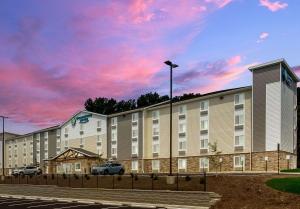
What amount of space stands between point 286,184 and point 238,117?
34.3 meters

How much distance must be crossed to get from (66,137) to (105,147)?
15.0 m

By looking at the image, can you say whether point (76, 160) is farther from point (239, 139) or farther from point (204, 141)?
point (239, 139)

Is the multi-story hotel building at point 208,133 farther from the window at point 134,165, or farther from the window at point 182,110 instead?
Answer: the window at point 182,110

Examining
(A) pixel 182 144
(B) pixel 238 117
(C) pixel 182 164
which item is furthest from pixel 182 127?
(B) pixel 238 117

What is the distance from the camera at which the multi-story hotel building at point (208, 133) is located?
195 ft

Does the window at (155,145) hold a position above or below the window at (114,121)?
below

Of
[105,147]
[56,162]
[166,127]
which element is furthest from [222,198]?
[56,162]

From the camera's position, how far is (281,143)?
2319 inches

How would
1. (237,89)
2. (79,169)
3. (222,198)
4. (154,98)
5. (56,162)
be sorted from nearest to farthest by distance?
(222,198) < (237,89) < (79,169) < (56,162) < (154,98)

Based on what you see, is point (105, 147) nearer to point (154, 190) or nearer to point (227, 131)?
point (227, 131)

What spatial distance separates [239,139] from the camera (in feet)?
206

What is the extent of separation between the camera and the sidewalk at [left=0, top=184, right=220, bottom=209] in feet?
100

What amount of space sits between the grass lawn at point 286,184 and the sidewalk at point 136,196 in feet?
12.4

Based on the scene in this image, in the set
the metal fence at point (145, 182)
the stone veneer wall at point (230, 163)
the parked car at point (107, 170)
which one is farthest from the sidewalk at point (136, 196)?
the stone veneer wall at point (230, 163)
